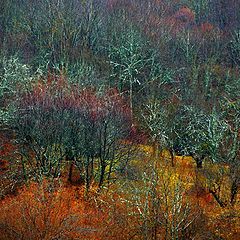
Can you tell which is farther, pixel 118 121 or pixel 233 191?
pixel 118 121

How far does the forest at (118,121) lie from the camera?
1989 centimetres

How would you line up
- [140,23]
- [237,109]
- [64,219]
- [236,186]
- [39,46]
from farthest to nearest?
1. [140,23]
2. [39,46]
3. [237,109]
4. [236,186]
5. [64,219]

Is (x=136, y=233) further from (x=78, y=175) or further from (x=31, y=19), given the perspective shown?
(x=31, y=19)

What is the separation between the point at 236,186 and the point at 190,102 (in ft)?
42.4

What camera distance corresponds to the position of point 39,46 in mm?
37562

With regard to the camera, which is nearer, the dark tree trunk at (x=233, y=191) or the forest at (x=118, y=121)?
the forest at (x=118, y=121)

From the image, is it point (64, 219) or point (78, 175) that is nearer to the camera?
point (64, 219)

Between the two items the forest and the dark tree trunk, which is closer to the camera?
the forest

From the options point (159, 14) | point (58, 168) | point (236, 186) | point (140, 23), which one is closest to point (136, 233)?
point (236, 186)

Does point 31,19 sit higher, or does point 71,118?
point 31,19

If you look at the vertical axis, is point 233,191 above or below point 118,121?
below

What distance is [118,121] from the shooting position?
26344 mm

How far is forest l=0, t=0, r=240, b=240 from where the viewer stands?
19.9 m

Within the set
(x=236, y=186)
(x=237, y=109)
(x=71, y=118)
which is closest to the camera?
(x=236, y=186)
